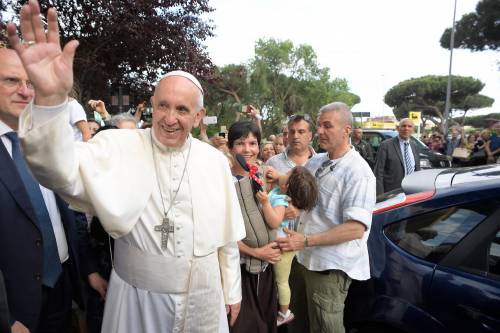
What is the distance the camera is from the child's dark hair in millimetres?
2371

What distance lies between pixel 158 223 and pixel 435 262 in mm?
1593

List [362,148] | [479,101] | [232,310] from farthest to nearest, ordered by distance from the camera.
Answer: [479,101]
[362,148]
[232,310]

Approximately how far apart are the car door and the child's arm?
3.12 ft

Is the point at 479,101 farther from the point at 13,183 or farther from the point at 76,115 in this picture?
the point at 13,183

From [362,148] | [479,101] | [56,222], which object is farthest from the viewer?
[479,101]

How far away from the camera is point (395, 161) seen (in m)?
6.04

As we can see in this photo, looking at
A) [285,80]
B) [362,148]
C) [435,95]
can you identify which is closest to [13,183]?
[362,148]

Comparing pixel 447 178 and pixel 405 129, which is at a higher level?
pixel 405 129

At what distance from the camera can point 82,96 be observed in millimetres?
7695

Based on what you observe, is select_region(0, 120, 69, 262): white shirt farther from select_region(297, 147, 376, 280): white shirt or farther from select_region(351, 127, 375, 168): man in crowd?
select_region(351, 127, 375, 168): man in crowd

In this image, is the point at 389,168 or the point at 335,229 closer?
the point at 335,229

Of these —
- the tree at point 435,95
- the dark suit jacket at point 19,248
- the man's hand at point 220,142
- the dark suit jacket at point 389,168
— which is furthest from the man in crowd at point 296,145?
the tree at point 435,95

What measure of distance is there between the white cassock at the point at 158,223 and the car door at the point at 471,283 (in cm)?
119

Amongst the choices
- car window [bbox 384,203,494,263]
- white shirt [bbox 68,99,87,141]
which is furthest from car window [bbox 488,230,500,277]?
white shirt [bbox 68,99,87,141]
